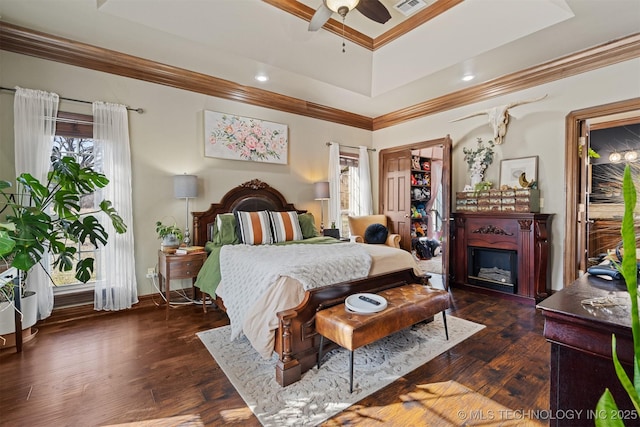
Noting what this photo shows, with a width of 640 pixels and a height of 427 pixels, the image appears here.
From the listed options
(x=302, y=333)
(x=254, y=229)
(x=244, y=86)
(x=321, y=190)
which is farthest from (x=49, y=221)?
(x=321, y=190)

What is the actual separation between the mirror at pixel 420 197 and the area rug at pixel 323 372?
1849 millimetres

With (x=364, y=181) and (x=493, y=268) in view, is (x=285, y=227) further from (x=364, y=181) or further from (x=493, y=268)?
(x=493, y=268)

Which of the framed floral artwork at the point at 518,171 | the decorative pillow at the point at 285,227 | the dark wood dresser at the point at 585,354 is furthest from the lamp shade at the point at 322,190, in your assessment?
the dark wood dresser at the point at 585,354

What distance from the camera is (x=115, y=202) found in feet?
10.7

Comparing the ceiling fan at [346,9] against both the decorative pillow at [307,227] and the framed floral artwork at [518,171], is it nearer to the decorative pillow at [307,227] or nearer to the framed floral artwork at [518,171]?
the decorative pillow at [307,227]

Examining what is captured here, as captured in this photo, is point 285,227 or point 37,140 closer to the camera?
point 37,140

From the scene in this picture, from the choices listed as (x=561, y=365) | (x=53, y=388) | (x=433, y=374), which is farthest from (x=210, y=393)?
(x=561, y=365)

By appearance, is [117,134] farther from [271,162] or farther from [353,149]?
[353,149]

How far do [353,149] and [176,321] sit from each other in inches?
159

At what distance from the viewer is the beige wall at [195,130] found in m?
3.05

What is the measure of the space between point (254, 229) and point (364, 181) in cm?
278

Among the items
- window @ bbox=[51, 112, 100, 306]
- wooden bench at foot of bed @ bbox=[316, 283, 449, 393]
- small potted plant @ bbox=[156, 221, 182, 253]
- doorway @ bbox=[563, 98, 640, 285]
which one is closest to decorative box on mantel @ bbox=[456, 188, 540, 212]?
doorway @ bbox=[563, 98, 640, 285]

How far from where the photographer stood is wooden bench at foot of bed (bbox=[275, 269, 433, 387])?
6.51ft

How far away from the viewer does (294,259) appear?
2.46m
